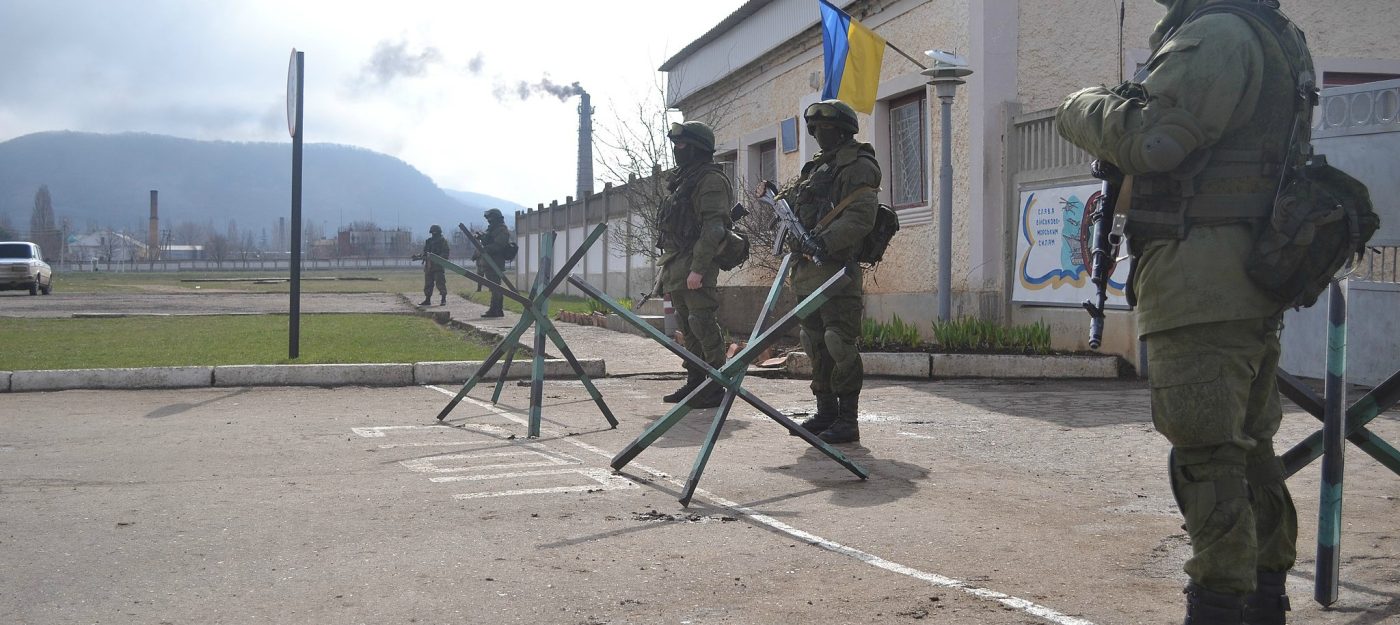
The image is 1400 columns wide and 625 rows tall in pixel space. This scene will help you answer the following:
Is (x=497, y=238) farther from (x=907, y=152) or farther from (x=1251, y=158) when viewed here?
(x=1251, y=158)

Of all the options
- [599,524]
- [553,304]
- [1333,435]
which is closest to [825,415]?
[599,524]

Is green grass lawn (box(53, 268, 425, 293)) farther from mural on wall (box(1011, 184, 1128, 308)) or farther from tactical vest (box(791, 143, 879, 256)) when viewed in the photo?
tactical vest (box(791, 143, 879, 256))

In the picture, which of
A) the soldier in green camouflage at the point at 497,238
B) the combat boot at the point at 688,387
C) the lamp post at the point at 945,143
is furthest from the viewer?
the soldier in green camouflage at the point at 497,238

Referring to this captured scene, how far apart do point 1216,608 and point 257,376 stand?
8181 millimetres

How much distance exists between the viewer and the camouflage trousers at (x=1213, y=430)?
2873 mm

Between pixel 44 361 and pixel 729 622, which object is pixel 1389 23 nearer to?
pixel 729 622

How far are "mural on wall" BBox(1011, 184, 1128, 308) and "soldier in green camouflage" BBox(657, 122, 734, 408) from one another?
3860 mm

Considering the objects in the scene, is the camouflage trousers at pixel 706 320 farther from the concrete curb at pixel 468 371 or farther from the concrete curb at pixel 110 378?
the concrete curb at pixel 110 378

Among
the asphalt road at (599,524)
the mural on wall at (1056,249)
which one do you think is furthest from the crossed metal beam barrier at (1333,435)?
the mural on wall at (1056,249)

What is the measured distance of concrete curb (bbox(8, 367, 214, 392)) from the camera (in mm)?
8984

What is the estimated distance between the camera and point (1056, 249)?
1102 cm

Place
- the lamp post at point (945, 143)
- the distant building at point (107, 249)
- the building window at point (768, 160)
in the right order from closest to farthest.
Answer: the lamp post at point (945, 143)
the building window at point (768, 160)
the distant building at point (107, 249)

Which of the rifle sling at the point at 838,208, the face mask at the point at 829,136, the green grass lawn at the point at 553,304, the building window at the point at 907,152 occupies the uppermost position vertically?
the building window at the point at 907,152

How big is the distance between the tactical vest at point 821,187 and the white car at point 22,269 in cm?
3103
